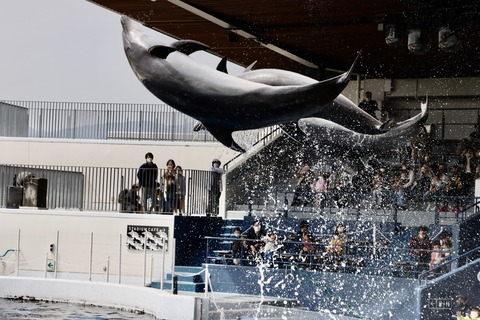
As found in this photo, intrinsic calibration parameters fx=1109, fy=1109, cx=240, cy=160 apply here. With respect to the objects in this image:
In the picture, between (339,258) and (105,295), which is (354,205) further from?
(105,295)

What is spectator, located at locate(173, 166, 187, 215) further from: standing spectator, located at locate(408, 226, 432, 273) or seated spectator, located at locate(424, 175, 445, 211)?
standing spectator, located at locate(408, 226, 432, 273)

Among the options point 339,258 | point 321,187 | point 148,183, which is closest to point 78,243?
point 148,183

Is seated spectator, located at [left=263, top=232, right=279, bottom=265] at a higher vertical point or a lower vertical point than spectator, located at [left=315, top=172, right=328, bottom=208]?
lower

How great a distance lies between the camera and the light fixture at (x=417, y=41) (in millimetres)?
21484

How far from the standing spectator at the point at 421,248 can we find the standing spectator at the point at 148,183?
7694 mm

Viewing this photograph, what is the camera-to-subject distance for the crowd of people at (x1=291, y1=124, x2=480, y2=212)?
85.4 ft

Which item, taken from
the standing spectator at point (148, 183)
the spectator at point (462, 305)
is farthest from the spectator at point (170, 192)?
the spectator at point (462, 305)

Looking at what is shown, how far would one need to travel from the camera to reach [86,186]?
110 feet

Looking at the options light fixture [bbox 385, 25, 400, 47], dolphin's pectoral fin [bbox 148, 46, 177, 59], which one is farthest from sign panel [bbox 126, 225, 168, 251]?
dolphin's pectoral fin [bbox 148, 46, 177, 59]

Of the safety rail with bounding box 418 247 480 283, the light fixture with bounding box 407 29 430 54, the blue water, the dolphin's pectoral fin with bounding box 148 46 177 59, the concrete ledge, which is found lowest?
the blue water

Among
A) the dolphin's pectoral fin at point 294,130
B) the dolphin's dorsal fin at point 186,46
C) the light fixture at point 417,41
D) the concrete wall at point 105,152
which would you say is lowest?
the dolphin's pectoral fin at point 294,130

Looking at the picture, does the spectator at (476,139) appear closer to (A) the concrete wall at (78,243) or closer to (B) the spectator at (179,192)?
(B) the spectator at (179,192)

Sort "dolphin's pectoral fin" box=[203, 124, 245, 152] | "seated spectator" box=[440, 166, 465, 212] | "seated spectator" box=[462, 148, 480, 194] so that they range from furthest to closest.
A: "seated spectator" box=[462, 148, 480, 194]
"seated spectator" box=[440, 166, 465, 212]
"dolphin's pectoral fin" box=[203, 124, 245, 152]

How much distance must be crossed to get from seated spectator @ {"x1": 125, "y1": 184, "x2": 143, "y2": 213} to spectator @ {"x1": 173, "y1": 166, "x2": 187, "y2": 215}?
0.98 m
